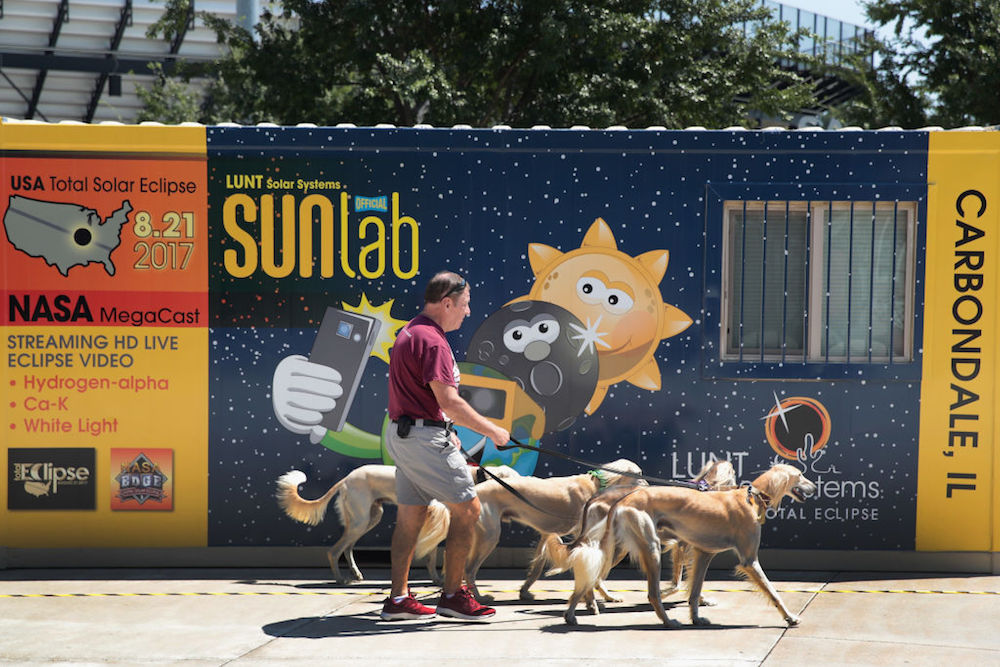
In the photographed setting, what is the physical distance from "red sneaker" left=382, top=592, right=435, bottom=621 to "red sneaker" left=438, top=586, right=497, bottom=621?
94 mm

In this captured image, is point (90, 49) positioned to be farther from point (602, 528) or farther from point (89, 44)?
point (602, 528)

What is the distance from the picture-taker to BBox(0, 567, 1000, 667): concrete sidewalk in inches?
208

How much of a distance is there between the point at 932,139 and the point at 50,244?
5.90 metres

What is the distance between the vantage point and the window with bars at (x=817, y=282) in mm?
6984

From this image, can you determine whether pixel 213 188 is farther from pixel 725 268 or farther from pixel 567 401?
pixel 725 268

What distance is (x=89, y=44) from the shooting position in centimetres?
2928

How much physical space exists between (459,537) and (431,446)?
558 mm

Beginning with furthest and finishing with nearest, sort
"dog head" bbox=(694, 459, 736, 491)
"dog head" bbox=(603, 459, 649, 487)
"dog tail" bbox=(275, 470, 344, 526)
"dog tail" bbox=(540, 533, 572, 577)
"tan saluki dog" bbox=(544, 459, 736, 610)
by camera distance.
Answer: "dog tail" bbox=(275, 470, 344, 526) < "dog head" bbox=(603, 459, 649, 487) < "dog head" bbox=(694, 459, 736, 491) < "dog tail" bbox=(540, 533, 572, 577) < "tan saluki dog" bbox=(544, 459, 736, 610)

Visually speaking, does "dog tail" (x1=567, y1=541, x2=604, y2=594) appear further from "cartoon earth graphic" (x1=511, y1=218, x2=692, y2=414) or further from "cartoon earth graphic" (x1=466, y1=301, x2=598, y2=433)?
"cartoon earth graphic" (x1=511, y1=218, x2=692, y2=414)

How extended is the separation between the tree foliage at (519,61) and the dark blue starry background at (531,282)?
26.3 feet

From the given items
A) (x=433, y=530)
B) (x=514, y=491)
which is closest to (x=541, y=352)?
(x=514, y=491)

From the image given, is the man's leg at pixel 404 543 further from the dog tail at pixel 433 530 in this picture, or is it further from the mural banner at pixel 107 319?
the mural banner at pixel 107 319

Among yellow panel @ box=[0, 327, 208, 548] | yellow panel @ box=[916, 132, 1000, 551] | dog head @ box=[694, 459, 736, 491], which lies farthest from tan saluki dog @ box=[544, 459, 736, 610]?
yellow panel @ box=[0, 327, 208, 548]

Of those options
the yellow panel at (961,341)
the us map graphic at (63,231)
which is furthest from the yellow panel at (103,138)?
the yellow panel at (961,341)
